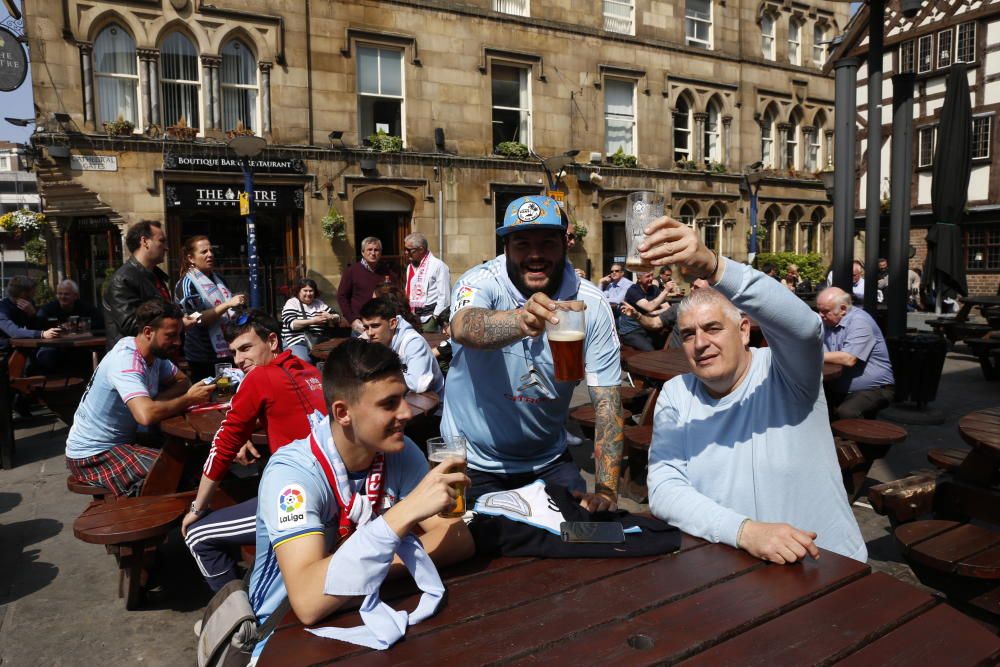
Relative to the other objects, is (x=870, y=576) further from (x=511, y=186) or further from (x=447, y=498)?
(x=511, y=186)

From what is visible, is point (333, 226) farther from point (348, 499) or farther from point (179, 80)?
point (348, 499)

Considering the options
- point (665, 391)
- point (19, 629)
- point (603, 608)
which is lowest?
point (19, 629)

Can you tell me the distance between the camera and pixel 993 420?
3.58 meters

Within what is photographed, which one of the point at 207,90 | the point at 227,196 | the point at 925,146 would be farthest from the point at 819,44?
the point at 227,196

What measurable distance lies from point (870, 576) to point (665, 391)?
0.89 meters

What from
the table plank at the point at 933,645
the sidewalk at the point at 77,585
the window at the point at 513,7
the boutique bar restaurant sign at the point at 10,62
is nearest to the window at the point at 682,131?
the window at the point at 513,7

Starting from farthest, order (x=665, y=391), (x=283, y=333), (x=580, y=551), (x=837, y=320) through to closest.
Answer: (x=283, y=333) → (x=837, y=320) → (x=665, y=391) → (x=580, y=551)

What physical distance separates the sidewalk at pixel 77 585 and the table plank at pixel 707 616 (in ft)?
7.90

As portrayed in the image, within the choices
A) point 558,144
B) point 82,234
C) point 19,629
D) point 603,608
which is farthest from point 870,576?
point 558,144

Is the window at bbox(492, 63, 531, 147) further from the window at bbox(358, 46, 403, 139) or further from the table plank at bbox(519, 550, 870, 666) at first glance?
the table plank at bbox(519, 550, 870, 666)

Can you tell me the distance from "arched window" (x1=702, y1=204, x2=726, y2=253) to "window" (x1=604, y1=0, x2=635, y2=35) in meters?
6.28

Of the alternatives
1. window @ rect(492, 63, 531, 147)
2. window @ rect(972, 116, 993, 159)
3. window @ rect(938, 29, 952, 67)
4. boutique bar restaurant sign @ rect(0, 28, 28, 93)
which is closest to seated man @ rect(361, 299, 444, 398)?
boutique bar restaurant sign @ rect(0, 28, 28, 93)

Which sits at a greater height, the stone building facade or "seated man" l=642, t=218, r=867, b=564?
the stone building facade

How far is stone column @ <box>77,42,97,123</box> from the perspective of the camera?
13953 mm
